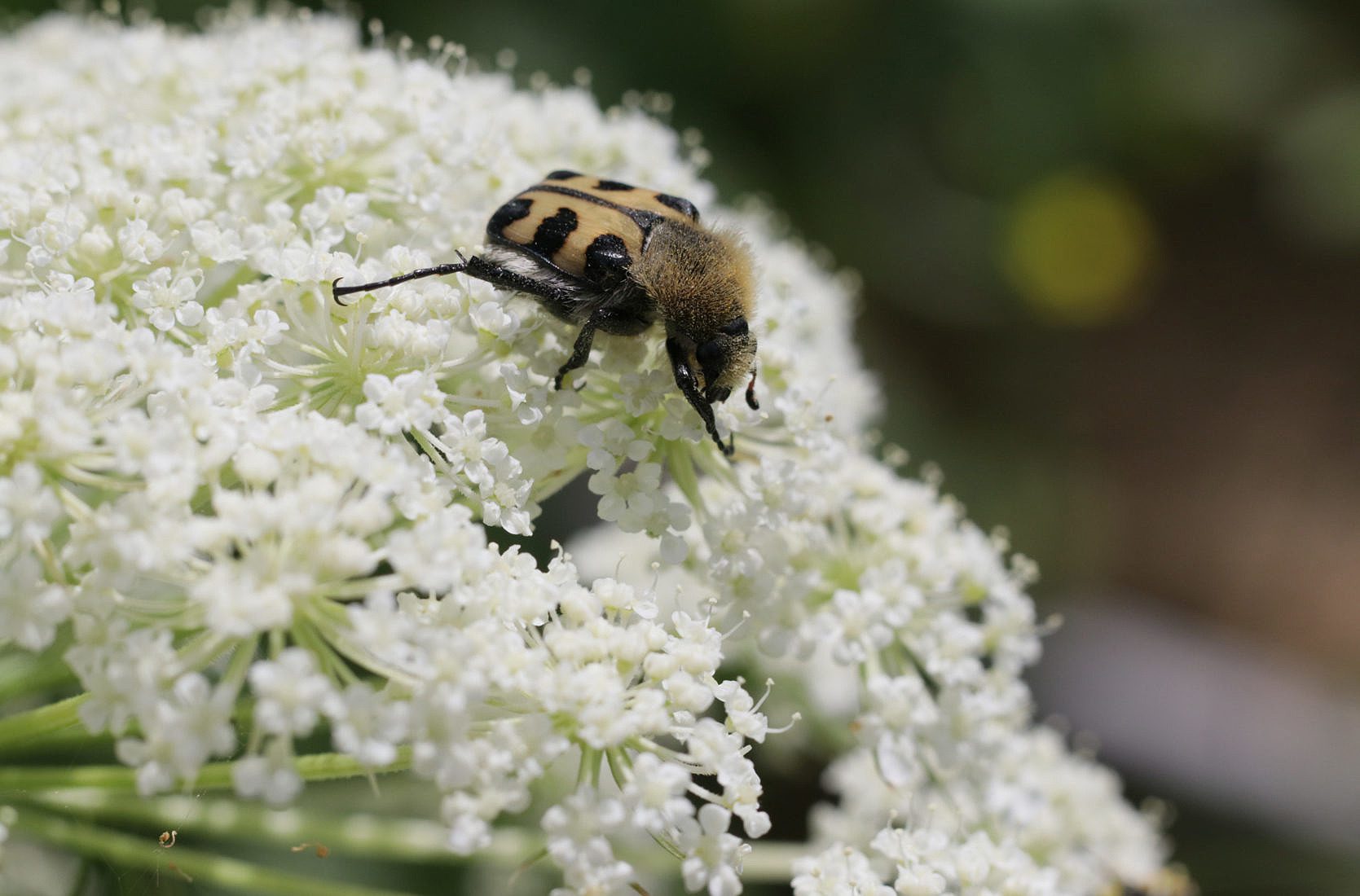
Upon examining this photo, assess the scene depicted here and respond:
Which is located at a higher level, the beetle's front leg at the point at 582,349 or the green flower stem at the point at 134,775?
the beetle's front leg at the point at 582,349

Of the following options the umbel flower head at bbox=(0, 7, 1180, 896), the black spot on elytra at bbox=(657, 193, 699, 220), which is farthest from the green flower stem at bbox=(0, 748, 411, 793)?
the black spot on elytra at bbox=(657, 193, 699, 220)

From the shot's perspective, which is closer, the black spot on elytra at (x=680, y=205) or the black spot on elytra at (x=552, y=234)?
the black spot on elytra at (x=552, y=234)

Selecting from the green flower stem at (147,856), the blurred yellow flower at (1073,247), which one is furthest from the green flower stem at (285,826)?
the blurred yellow flower at (1073,247)

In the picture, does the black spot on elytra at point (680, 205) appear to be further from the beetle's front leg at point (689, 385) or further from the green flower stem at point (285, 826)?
the green flower stem at point (285, 826)

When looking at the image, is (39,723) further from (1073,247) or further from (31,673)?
(1073,247)

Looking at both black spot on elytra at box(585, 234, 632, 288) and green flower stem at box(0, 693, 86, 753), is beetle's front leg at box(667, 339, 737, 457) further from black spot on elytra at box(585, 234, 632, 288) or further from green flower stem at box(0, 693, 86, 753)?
green flower stem at box(0, 693, 86, 753)

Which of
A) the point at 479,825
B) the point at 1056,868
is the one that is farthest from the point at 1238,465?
the point at 479,825
